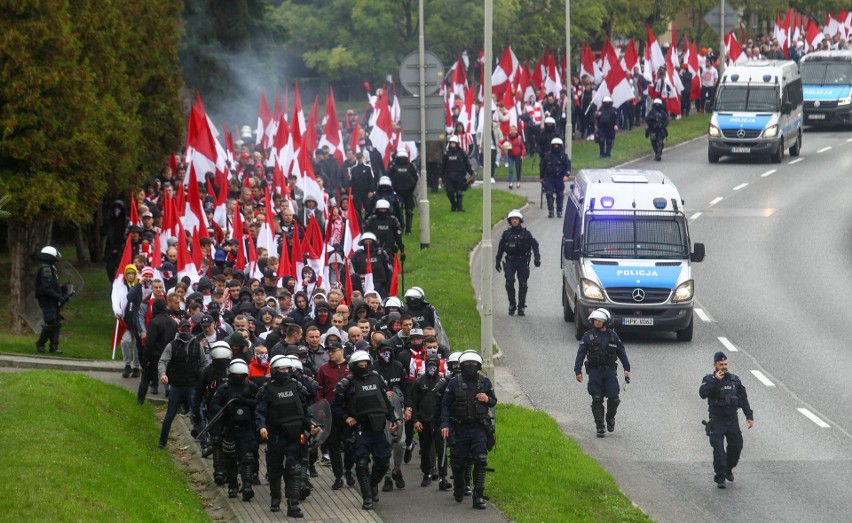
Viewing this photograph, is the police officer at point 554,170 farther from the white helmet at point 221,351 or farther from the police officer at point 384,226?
the white helmet at point 221,351

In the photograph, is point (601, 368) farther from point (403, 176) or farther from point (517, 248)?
point (403, 176)

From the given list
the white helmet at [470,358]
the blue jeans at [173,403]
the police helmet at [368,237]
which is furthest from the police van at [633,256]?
the white helmet at [470,358]

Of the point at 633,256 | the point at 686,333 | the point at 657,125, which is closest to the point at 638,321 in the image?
the point at 686,333

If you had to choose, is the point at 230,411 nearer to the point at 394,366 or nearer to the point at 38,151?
the point at 394,366

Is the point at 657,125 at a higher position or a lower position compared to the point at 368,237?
higher

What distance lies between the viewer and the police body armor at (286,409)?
51.3 ft

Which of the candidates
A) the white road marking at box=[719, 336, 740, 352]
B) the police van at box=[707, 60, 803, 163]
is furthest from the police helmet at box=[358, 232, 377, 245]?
the police van at box=[707, 60, 803, 163]

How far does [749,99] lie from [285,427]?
2832cm

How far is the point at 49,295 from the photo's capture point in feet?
75.3

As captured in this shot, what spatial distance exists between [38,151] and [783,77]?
2317cm

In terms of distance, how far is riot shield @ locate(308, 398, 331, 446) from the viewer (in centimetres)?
1608

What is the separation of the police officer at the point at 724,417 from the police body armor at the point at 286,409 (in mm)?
4498

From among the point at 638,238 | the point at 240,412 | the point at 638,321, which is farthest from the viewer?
the point at 638,238

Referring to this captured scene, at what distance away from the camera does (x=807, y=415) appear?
20219 mm
